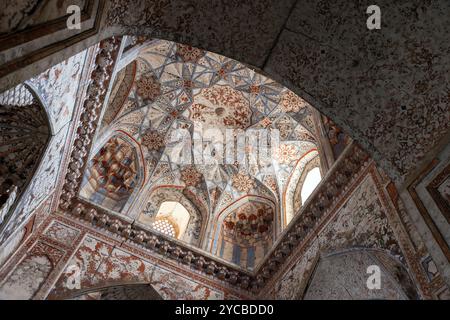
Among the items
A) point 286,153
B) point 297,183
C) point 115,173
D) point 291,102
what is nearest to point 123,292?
point 115,173

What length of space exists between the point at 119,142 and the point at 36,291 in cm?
518

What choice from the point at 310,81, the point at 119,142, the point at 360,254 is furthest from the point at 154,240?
the point at 310,81

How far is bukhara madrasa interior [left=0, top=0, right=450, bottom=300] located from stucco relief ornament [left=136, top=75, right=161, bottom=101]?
1.4 inches

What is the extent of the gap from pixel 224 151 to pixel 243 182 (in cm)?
132

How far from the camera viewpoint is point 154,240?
8.34 meters

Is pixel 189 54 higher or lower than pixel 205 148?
higher

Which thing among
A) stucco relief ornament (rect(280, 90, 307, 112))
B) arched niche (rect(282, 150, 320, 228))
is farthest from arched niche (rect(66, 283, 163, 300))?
stucco relief ornament (rect(280, 90, 307, 112))

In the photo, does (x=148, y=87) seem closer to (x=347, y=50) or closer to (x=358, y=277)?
(x=358, y=277)

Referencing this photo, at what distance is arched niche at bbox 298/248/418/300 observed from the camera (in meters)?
4.71

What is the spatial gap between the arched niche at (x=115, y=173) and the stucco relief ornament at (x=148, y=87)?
1.51 meters

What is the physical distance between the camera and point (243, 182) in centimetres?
1195

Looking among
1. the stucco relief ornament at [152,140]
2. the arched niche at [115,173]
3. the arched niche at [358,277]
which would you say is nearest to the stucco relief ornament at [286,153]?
the stucco relief ornament at [152,140]

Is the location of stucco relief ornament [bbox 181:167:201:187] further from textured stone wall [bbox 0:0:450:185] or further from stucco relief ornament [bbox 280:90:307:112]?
textured stone wall [bbox 0:0:450:185]

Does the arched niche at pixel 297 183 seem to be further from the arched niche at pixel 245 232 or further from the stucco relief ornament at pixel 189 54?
the stucco relief ornament at pixel 189 54
